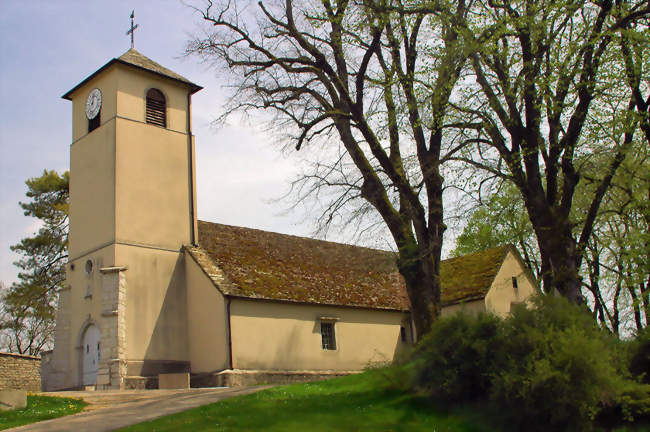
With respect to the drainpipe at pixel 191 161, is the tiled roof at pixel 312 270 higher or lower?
lower

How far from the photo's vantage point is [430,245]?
57.2 feet

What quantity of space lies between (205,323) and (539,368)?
16.8m

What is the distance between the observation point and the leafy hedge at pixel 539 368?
39.2 ft

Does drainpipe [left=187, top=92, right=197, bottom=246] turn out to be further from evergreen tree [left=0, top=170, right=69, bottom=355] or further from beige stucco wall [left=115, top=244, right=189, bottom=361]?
evergreen tree [left=0, top=170, right=69, bottom=355]

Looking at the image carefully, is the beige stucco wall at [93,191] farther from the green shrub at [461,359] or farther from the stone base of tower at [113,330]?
the green shrub at [461,359]

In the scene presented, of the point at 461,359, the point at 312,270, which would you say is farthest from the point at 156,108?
the point at 461,359

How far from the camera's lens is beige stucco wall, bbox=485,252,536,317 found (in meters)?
30.3

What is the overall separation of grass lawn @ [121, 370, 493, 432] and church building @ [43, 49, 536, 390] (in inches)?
381

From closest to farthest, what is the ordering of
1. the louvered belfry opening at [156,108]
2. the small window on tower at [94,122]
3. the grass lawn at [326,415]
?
the grass lawn at [326,415] → the small window on tower at [94,122] → the louvered belfry opening at [156,108]

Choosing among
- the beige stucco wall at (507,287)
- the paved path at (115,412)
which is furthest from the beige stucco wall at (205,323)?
the beige stucco wall at (507,287)

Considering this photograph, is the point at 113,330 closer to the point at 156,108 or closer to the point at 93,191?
the point at 93,191

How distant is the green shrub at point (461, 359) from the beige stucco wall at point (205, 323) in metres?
12.4

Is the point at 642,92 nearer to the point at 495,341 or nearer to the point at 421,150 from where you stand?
the point at 421,150

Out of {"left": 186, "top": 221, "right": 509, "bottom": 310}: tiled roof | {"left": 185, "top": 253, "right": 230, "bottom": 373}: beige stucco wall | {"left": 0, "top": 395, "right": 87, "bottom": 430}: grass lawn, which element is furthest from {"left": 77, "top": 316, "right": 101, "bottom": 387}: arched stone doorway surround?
{"left": 0, "top": 395, "right": 87, "bottom": 430}: grass lawn
